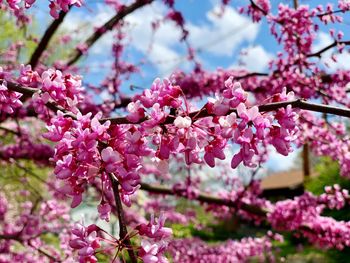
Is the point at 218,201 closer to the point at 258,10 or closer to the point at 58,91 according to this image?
the point at 258,10

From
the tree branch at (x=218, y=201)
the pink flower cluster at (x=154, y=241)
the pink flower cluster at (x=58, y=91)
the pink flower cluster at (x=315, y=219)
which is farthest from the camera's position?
the tree branch at (x=218, y=201)

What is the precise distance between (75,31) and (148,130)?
5.34m

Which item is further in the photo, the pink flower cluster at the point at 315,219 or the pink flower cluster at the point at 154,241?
the pink flower cluster at the point at 315,219

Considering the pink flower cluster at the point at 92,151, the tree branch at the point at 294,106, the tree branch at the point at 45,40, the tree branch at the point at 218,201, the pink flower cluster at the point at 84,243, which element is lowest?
the pink flower cluster at the point at 84,243

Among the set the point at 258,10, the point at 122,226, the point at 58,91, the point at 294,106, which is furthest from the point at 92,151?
the point at 258,10

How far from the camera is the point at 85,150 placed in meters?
1.60

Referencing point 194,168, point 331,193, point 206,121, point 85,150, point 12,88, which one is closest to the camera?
point 85,150

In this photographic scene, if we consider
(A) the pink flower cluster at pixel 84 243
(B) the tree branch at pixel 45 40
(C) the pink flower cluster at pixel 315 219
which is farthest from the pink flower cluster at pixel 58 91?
(C) the pink flower cluster at pixel 315 219

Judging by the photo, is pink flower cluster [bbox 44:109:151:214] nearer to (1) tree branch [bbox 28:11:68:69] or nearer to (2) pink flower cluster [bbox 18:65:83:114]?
(2) pink flower cluster [bbox 18:65:83:114]

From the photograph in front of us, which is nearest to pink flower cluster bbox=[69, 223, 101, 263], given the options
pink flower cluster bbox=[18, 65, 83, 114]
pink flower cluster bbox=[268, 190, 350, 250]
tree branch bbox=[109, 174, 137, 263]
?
tree branch bbox=[109, 174, 137, 263]

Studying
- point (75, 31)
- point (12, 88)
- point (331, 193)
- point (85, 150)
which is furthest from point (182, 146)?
point (75, 31)

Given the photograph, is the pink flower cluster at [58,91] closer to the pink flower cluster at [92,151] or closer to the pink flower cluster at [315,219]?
the pink flower cluster at [92,151]

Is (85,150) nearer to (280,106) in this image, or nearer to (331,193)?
(280,106)

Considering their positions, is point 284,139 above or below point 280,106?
below
